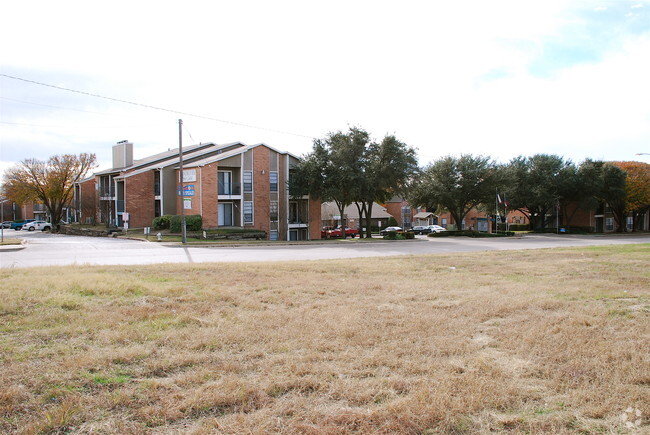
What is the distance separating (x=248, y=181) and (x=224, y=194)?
2.47 m

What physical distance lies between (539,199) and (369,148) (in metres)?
26.9

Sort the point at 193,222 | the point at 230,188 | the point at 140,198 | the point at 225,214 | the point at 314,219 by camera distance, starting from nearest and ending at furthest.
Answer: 1. the point at 193,222
2. the point at 230,188
3. the point at 225,214
4. the point at 140,198
5. the point at 314,219

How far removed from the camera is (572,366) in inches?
206

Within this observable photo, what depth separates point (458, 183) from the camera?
178ft

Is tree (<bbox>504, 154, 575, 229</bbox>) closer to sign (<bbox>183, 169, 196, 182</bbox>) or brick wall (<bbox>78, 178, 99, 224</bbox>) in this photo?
sign (<bbox>183, 169, 196, 182</bbox>)

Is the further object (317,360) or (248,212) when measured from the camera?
(248,212)

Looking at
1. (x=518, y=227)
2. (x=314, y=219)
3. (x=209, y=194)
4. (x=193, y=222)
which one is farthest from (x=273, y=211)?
(x=518, y=227)

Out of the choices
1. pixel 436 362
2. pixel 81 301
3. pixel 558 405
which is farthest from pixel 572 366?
pixel 81 301

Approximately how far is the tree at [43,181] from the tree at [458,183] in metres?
44.9

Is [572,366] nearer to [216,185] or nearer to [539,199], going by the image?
[216,185]

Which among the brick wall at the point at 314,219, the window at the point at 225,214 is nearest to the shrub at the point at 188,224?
the window at the point at 225,214

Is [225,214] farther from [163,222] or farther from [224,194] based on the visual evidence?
[163,222]

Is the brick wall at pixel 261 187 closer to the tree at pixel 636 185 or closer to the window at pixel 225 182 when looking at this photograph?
the window at pixel 225 182

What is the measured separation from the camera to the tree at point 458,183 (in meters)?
53.5
